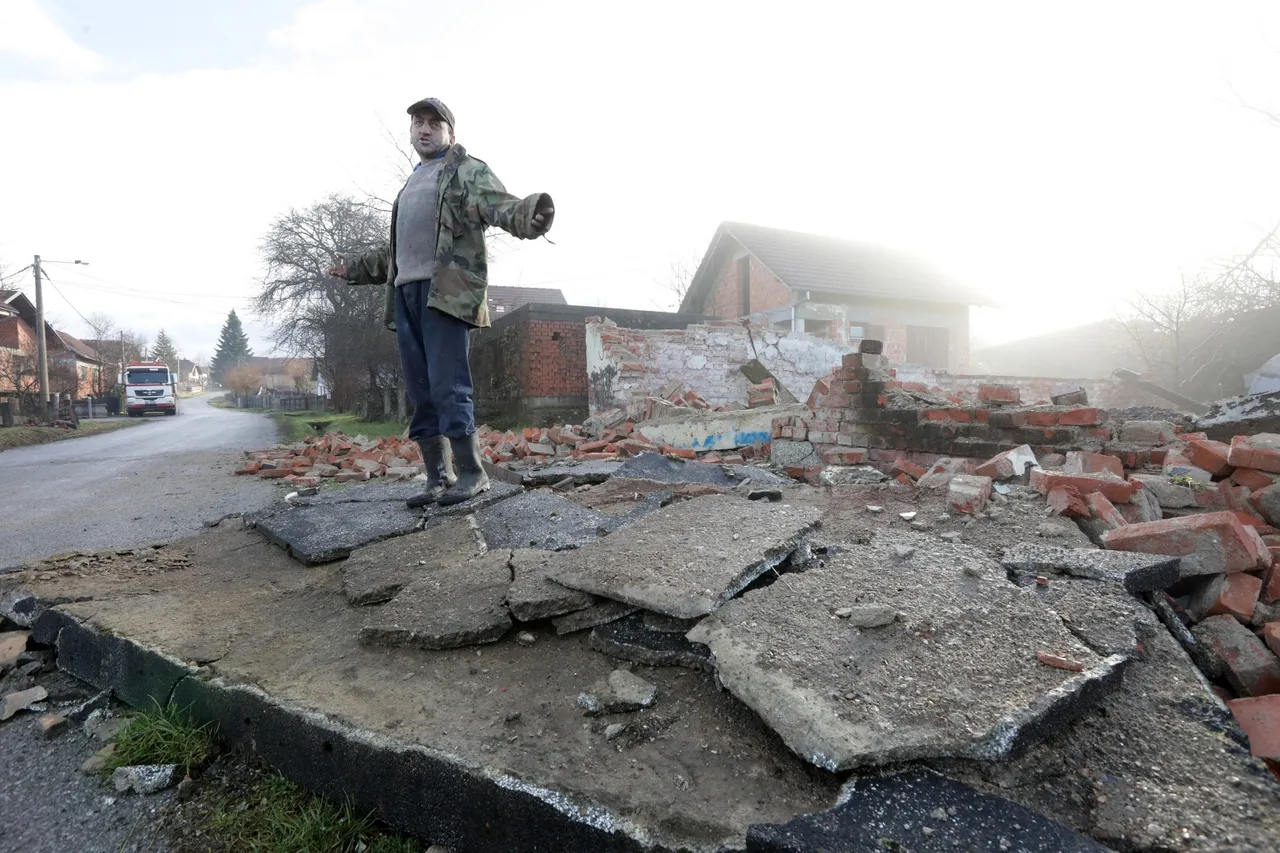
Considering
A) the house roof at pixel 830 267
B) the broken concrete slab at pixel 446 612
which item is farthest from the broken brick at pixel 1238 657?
the house roof at pixel 830 267

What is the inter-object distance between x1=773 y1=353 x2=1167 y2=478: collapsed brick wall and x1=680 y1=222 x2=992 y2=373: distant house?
43.1ft

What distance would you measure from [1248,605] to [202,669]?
2.91 metres

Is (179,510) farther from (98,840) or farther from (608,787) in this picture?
(608,787)

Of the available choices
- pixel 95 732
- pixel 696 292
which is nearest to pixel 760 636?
pixel 95 732

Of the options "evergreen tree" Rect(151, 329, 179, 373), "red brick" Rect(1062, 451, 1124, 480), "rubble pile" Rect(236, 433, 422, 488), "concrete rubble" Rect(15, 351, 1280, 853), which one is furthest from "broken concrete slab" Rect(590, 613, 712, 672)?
"evergreen tree" Rect(151, 329, 179, 373)

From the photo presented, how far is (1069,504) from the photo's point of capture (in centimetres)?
238

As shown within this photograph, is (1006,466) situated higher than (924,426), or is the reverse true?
(924,426)

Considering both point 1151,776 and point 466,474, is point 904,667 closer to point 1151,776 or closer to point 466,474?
point 1151,776

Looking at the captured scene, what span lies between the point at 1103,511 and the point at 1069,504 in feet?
0.35

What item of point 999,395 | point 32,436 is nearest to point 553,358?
point 999,395

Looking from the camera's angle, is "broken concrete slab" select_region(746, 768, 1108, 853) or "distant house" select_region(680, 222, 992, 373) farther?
"distant house" select_region(680, 222, 992, 373)

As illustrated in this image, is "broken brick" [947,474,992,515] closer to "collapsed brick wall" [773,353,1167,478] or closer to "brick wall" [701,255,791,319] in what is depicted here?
"collapsed brick wall" [773,353,1167,478]

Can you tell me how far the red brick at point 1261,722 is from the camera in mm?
1276

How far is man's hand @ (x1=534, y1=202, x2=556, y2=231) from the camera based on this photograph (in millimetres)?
2643
